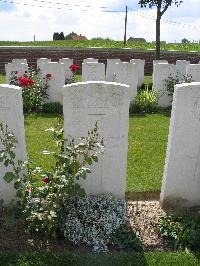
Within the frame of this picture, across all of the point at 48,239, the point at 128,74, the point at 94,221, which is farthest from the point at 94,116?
the point at 128,74

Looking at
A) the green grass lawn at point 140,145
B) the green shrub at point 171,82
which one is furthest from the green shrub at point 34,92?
the green shrub at point 171,82

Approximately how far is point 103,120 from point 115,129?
178mm

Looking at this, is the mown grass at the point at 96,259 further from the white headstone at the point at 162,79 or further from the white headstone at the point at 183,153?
the white headstone at the point at 162,79

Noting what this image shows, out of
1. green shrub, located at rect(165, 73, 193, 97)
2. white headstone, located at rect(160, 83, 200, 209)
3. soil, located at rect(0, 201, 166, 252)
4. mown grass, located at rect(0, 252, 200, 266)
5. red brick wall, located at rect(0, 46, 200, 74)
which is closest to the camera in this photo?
mown grass, located at rect(0, 252, 200, 266)

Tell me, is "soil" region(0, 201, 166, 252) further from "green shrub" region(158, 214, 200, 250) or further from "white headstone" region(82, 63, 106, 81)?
"white headstone" region(82, 63, 106, 81)

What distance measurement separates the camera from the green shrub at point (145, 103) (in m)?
10.1

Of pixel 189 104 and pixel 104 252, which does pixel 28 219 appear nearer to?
pixel 104 252

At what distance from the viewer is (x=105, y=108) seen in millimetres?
4418

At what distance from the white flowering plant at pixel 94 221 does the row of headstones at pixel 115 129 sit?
0.86ft

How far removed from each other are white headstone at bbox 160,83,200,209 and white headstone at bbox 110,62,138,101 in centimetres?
580

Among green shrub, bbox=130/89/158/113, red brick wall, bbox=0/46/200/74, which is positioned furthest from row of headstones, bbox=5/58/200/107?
red brick wall, bbox=0/46/200/74

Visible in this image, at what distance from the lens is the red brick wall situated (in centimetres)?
1870

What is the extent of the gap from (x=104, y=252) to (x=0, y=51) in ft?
52.8

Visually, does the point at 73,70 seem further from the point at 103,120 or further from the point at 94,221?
the point at 94,221
